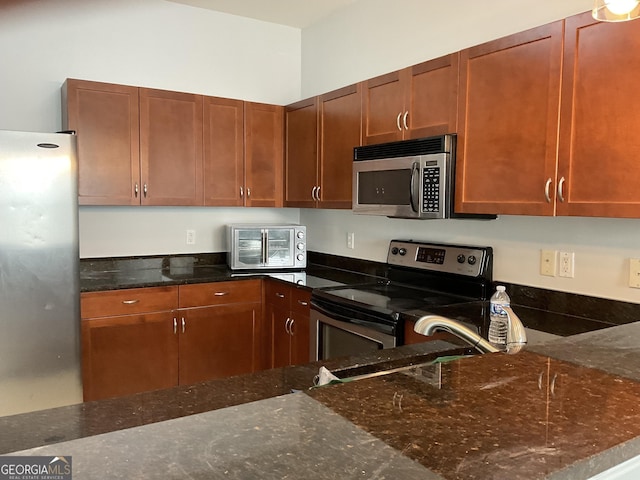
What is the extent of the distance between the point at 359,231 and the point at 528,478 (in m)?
3.03

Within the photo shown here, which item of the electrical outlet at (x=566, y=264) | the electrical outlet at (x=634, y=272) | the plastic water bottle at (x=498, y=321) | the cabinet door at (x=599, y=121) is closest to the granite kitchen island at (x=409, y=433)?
the plastic water bottle at (x=498, y=321)

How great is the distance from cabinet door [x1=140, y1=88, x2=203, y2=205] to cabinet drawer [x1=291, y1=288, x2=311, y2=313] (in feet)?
3.03

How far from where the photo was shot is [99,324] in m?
2.95

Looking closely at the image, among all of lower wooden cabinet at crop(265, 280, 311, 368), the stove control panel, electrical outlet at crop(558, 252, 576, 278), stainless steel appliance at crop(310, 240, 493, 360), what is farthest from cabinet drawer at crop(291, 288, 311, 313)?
electrical outlet at crop(558, 252, 576, 278)

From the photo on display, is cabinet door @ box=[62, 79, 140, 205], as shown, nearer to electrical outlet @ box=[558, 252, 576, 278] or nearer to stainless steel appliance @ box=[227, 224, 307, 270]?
stainless steel appliance @ box=[227, 224, 307, 270]

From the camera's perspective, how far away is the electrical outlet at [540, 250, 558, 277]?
7.59ft

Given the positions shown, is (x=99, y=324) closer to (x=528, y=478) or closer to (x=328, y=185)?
(x=328, y=185)

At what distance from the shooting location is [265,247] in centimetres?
366

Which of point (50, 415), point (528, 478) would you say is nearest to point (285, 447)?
point (528, 478)

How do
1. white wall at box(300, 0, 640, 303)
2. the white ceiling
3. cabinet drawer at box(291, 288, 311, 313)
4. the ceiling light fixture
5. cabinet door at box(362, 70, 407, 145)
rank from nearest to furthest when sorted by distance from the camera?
1. the ceiling light fixture
2. white wall at box(300, 0, 640, 303)
3. cabinet door at box(362, 70, 407, 145)
4. cabinet drawer at box(291, 288, 311, 313)
5. the white ceiling

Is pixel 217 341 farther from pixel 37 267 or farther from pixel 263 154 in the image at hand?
pixel 263 154

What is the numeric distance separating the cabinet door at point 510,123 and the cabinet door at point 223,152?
172 centimetres

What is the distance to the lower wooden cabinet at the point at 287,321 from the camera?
3.10 metres

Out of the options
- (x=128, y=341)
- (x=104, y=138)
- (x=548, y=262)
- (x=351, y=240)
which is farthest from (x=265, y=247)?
(x=548, y=262)
